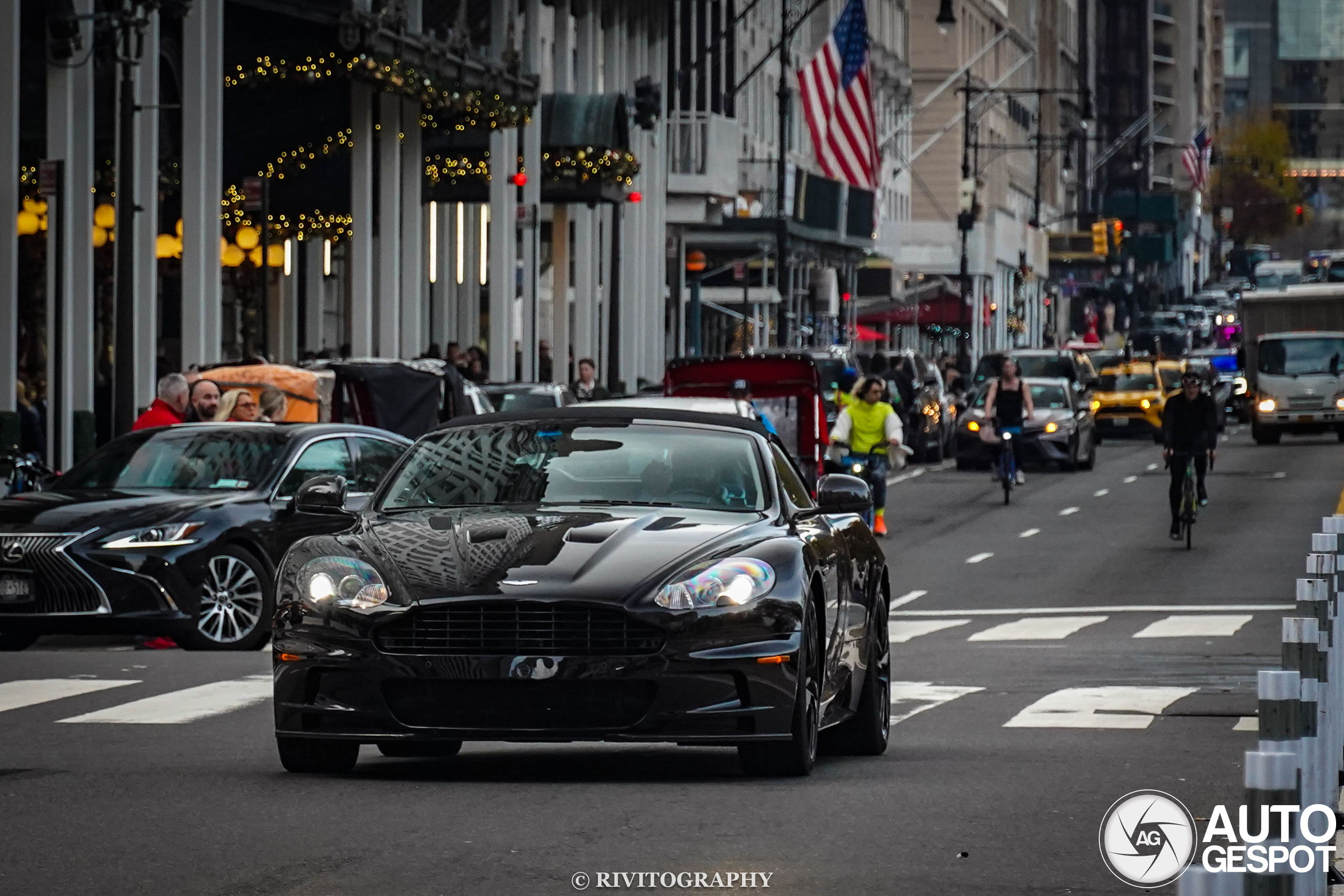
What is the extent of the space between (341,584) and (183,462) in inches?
366

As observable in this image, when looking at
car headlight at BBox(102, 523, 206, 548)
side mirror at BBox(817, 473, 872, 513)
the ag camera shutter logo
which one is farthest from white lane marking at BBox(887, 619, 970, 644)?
the ag camera shutter logo

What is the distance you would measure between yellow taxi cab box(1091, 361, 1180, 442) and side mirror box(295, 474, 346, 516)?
155ft

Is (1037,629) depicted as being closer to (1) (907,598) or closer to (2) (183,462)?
(1) (907,598)

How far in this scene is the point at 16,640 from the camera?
18.3 meters

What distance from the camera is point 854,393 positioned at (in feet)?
97.0

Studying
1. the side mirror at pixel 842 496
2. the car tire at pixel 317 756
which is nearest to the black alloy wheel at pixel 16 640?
the car tire at pixel 317 756

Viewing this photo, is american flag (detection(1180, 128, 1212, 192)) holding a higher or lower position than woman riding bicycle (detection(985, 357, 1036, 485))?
higher

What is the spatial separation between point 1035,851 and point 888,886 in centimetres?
91

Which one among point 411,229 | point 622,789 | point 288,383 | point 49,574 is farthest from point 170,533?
point 411,229

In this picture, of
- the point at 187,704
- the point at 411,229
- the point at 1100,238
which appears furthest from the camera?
the point at 1100,238

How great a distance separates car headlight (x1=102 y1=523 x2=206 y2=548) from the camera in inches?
700

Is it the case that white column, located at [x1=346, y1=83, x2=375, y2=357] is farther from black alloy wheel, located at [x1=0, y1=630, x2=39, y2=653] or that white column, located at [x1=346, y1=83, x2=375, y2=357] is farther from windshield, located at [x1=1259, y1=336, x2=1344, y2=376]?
black alloy wheel, located at [x1=0, y1=630, x2=39, y2=653]

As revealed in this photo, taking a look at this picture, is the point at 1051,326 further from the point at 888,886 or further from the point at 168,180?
the point at 888,886

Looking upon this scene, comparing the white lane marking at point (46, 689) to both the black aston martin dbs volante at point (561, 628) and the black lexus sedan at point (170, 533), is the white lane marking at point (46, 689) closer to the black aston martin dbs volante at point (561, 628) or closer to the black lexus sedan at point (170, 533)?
the black lexus sedan at point (170, 533)
